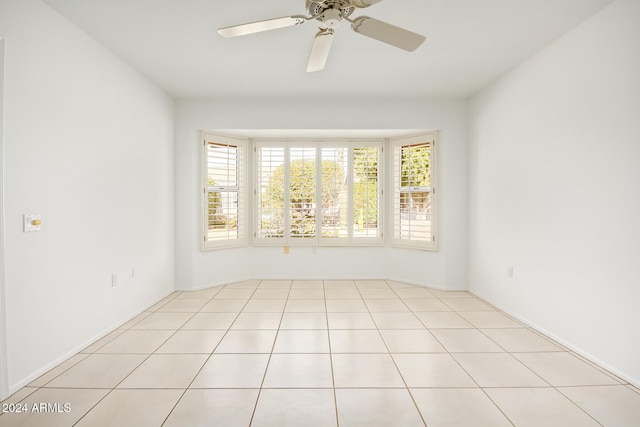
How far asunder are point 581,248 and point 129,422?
3.24 meters

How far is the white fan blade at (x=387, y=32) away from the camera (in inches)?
77.1

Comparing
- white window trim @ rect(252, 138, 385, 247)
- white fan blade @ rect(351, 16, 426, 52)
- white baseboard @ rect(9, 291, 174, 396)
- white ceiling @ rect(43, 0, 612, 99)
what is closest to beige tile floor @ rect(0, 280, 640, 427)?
white baseboard @ rect(9, 291, 174, 396)

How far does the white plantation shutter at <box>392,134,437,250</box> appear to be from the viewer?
15.1 feet

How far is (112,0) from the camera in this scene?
2.30 m

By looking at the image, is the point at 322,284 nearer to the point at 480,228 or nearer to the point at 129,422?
the point at 480,228

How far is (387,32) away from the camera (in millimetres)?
2033

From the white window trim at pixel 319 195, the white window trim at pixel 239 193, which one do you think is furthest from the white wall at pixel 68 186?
the white window trim at pixel 319 195

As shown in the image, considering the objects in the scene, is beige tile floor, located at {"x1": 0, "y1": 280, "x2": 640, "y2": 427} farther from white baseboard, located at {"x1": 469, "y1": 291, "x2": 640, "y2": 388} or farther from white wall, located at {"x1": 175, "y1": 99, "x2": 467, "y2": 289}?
white wall, located at {"x1": 175, "y1": 99, "x2": 467, "y2": 289}

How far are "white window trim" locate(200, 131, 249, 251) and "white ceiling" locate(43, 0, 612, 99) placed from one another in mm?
670

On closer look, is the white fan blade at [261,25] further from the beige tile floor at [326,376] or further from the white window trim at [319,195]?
the white window trim at [319,195]

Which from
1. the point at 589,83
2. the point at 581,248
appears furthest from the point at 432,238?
the point at 589,83

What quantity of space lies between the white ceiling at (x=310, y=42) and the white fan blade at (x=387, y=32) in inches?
→ 16.9

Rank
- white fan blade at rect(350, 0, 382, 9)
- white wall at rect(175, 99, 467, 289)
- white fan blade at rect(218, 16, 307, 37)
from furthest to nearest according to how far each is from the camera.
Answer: white wall at rect(175, 99, 467, 289) < white fan blade at rect(218, 16, 307, 37) < white fan blade at rect(350, 0, 382, 9)

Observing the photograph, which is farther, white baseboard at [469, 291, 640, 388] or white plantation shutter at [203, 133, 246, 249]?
white plantation shutter at [203, 133, 246, 249]
